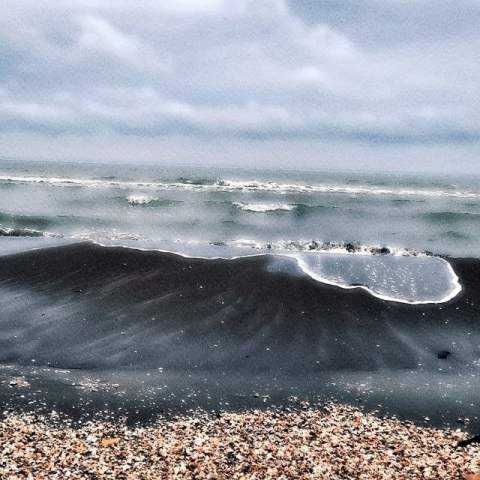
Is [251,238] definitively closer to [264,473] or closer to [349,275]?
[349,275]

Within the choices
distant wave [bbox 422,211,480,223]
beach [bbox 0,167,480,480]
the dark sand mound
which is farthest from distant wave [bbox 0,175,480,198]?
the dark sand mound

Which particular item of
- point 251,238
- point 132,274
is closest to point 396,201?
point 251,238

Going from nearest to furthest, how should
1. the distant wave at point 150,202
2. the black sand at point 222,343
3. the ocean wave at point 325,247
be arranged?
1. the black sand at point 222,343
2. the ocean wave at point 325,247
3. the distant wave at point 150,202

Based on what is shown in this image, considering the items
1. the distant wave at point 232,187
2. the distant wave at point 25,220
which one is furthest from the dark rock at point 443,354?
the distant wave at point 232,187

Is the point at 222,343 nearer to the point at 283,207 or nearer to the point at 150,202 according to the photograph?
the point at 283,207

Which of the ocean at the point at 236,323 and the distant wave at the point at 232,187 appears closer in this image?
the ocean at the point at 236,323

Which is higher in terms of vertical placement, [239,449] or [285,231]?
[285,231]

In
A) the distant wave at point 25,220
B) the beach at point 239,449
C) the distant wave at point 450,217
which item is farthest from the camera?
the distant wave at point 450,217

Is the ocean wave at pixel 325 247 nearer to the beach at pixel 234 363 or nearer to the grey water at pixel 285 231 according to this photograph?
the grey water at pixel 285 231

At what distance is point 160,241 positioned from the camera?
2256cm

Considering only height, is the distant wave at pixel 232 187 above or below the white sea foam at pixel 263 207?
above

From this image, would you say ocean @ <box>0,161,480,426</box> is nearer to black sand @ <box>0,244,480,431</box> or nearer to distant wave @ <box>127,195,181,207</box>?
black sand @ <box>0,244,480,431</box>

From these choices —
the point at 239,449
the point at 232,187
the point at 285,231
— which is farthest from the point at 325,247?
the point at 232,187

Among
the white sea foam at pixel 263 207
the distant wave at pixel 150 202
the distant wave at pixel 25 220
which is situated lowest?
the distant wave at pixel 25 220
